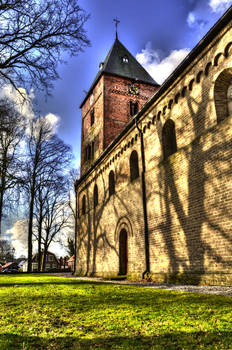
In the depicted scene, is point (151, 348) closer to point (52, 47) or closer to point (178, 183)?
point (178, 183)

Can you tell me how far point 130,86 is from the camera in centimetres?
2377

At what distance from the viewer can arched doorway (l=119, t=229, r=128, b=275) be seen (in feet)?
42.7

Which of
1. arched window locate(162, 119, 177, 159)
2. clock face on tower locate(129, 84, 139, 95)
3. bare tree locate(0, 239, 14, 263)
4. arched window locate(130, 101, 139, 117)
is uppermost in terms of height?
clock face on tower locate(129, 84, 139, 95)

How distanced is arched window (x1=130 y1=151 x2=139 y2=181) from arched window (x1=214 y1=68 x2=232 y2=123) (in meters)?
5.39

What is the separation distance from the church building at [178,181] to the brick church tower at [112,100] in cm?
597

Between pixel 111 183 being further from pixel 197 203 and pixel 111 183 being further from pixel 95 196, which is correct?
pixel 197 203

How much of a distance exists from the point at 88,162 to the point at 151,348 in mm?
21787

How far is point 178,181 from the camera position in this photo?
9.06 metres

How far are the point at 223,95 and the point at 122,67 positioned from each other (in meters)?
18.6

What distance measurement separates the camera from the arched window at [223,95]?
7.88 metres

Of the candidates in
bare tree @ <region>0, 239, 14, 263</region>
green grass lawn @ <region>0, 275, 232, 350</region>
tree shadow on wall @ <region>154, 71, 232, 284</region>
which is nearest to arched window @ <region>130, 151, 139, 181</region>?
tree shadow on wall @ <region>154, 71, 232, 284</region>

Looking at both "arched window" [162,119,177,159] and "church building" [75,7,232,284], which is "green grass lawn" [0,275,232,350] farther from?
"arched window" [162,119,177,159]

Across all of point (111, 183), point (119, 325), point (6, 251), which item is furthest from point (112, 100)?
point (6, 251)

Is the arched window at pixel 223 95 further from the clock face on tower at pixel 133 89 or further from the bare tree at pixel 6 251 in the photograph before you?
the bare tree at pixel 6 251
